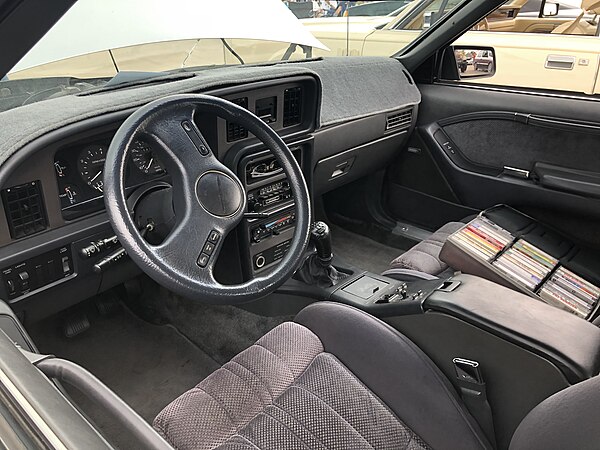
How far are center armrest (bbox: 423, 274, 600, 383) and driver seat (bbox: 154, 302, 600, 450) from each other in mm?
140

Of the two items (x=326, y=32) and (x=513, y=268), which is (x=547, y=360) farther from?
(x=326, y=32)

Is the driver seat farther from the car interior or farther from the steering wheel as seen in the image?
the steering wheel

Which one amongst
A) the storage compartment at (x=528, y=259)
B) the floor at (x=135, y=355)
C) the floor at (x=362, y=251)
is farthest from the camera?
the floor at (x=362, y=251)

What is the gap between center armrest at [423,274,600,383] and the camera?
43.2 inches

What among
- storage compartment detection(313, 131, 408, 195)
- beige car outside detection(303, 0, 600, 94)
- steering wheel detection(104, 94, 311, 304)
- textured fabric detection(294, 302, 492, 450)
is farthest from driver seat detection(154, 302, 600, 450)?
beige car outside detection(303, 0, 600, 94)

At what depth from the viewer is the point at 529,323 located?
1188 millimetres

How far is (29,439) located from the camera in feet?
2.05

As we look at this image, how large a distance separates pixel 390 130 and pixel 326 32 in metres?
0.53

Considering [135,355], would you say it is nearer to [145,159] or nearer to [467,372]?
[145,159]

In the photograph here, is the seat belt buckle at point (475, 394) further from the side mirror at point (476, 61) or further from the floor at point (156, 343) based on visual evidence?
the side mirror at point (476, 61)

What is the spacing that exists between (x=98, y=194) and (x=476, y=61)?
5.95ft

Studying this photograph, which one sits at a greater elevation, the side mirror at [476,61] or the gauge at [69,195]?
the side mirror at [476,61]

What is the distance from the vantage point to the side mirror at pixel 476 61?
251cm

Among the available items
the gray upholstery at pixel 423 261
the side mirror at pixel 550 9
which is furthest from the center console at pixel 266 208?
the side mirror at pixel 550 9
